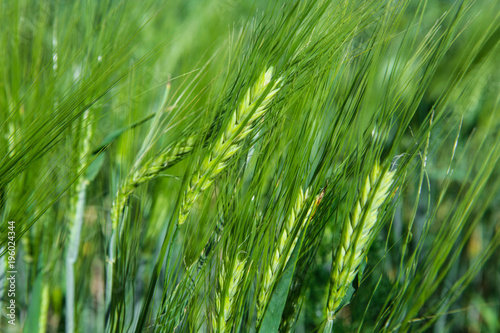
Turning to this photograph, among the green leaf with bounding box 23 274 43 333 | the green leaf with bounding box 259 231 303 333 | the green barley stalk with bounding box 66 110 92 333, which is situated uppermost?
the green barley stalk with bounding box 66 110 92 333

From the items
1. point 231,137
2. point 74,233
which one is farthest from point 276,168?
point 74,233

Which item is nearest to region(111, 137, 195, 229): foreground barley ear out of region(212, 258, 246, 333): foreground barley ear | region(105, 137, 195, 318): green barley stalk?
region(105, 137, 195, 318): green barley stalk

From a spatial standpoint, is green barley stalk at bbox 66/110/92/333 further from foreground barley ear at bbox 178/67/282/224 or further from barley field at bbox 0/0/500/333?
foreground barley ear at bbox 178/67/282/224

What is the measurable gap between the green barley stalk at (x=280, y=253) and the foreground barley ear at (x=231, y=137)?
8 cm

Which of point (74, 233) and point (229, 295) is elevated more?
point (74, 233)

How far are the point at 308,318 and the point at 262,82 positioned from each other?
0.49 m

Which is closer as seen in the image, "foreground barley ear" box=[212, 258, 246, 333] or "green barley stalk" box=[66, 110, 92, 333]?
"foreground barley ear" box=[212, 258, 246, 333]

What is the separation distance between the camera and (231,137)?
0.38 metres

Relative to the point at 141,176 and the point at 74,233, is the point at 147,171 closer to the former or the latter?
the point at 141,176

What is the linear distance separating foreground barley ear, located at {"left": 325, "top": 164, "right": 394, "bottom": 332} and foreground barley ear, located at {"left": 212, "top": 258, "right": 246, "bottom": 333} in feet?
0.26

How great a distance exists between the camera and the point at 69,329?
52cm

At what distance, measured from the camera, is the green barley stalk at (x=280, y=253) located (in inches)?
14.4

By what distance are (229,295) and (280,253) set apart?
0.06 metres

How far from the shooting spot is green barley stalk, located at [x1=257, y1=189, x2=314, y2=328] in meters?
0.36
